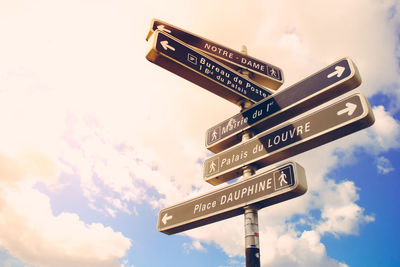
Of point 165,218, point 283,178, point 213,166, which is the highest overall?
point 213,166

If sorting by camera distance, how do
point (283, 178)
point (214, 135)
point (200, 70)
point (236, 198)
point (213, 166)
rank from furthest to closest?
point (214, 135), point (213, 166), point (200, 70), point (236, 198), point (283, 178)

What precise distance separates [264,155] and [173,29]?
2.88 metres

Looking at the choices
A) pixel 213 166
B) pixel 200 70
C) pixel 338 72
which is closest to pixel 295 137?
pixel 338 72

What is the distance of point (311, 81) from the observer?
3.84 meters

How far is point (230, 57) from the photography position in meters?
5.05

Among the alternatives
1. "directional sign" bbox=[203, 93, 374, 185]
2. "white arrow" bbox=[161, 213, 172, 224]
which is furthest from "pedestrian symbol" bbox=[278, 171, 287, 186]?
"white arrow" bbox=[161, 213, 172, 224]

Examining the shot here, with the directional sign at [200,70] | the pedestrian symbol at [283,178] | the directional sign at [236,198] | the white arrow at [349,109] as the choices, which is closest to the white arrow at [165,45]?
the directional sign at [200,70]

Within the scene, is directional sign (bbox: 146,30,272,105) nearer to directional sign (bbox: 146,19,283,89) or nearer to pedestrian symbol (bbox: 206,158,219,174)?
directional sign (bbox: 146,19,283,89)

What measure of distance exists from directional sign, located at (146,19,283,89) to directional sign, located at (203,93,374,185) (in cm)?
179

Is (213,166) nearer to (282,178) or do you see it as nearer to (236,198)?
(236,198)

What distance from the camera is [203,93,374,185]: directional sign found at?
313cm

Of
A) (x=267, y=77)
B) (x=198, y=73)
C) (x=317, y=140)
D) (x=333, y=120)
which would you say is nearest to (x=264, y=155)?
(x=317, y=140)

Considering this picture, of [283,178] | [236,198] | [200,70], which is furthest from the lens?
[200,70]

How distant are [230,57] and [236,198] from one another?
2811 millimetres
